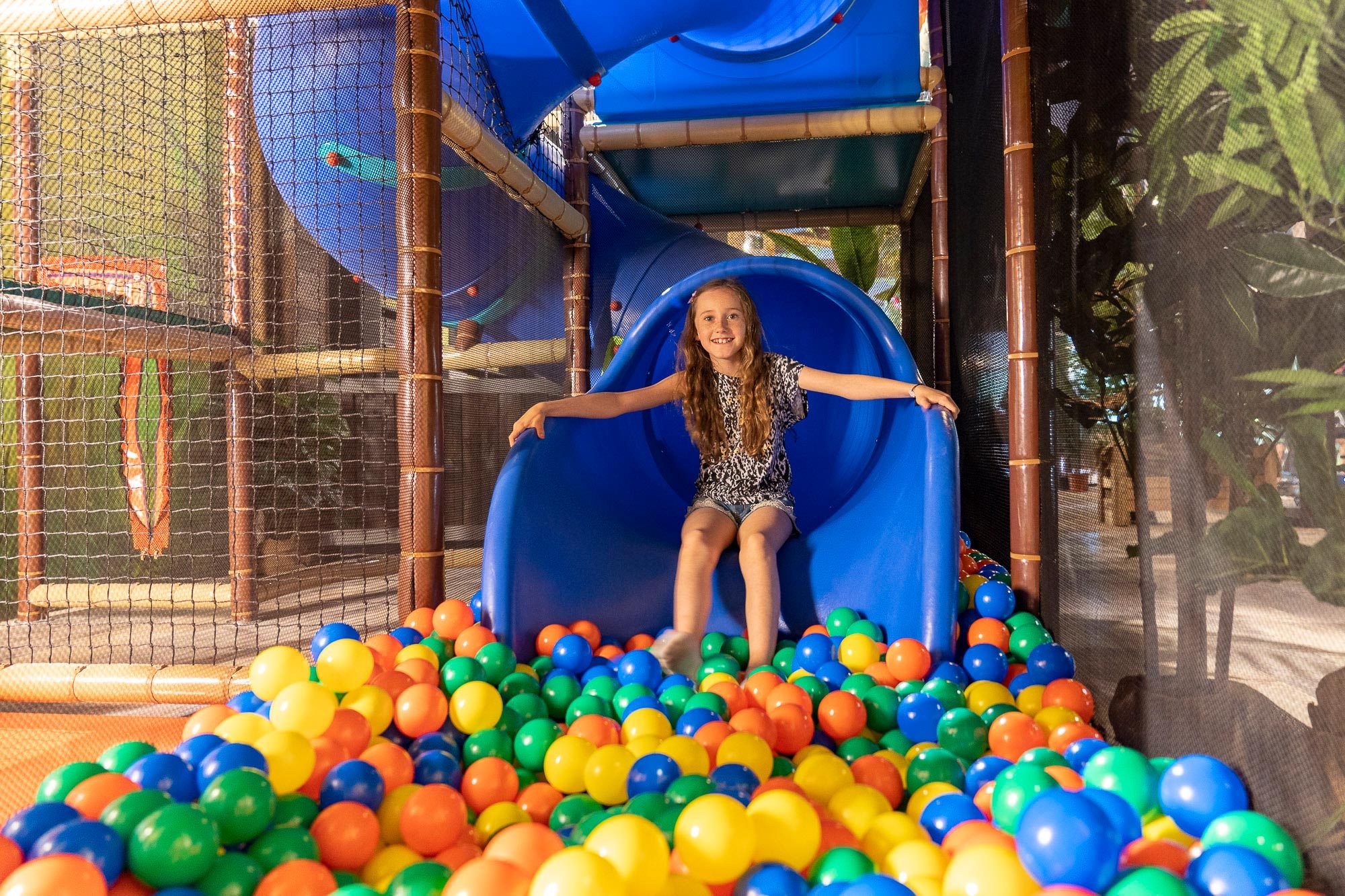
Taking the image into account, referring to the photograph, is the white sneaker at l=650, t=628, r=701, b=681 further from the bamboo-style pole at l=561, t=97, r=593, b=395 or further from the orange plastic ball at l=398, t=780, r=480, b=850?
the bamboo-style pole at l=561, t=97, r=593, b=395

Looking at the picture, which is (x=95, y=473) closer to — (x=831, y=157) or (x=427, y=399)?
(x=427, y=399)

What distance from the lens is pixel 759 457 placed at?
2037 mm

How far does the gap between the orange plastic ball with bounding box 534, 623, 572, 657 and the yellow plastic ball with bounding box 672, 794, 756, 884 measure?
86 centimetres

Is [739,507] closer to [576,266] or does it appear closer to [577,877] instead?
[577,877]

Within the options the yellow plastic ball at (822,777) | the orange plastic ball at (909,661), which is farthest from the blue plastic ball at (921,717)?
the yellow plastic ball at (822,777)

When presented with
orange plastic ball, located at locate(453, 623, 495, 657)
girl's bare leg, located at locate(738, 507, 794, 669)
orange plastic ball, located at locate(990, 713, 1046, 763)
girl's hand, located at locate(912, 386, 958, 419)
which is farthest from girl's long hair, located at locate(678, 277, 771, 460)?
orange plastic ball, located at locate(990, 713, 1046, 763)

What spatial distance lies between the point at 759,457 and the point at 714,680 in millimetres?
702

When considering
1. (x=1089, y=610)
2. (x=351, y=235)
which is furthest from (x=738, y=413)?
(x=351, y=235)

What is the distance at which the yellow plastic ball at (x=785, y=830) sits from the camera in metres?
0.83

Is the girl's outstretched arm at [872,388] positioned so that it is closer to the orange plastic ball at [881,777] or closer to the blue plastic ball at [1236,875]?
the orange plastic ball at [881,777]

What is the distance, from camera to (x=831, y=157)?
3.11 meters

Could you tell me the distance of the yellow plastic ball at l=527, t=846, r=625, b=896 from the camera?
2.25 ft

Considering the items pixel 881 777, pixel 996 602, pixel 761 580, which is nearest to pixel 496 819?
pixel 881 777

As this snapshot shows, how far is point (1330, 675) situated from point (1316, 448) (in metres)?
0.21
